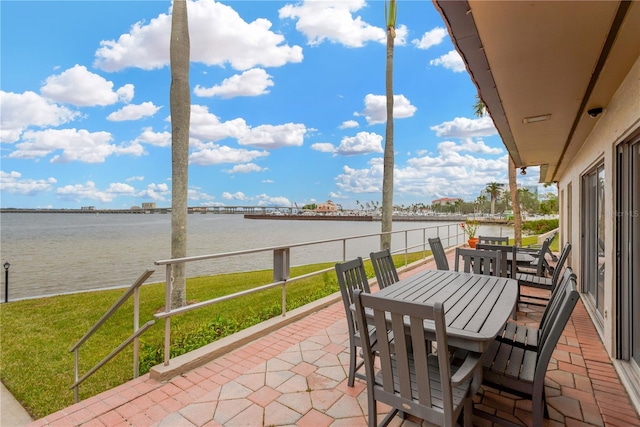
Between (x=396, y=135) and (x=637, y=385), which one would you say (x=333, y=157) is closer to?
(x=396, y=135)

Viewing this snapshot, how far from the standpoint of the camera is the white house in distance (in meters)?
1.60

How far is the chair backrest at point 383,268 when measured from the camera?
307cm

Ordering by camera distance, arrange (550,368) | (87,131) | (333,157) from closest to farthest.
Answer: (550,368)
(87,131)
(333,157)

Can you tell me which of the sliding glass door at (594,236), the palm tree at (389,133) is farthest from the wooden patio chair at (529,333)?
the palm tree at (389,133)

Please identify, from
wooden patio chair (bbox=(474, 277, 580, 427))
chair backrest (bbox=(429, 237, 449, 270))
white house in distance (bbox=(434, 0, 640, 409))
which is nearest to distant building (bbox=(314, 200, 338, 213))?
chair backrest (bbox=(429, 237, 449, 270))

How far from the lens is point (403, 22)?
963 cm

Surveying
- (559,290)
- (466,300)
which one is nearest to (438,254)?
(466,300)

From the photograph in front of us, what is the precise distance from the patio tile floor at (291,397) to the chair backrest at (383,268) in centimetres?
78

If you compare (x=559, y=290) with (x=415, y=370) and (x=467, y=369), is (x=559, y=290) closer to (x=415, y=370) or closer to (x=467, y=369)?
(x=467, y=369)

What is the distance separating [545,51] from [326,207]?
334 feet

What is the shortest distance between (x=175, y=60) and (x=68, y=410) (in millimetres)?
5310

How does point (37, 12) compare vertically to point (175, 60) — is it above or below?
above

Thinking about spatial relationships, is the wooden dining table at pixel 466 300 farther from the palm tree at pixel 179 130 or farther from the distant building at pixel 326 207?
the distant building at pixel 326 207

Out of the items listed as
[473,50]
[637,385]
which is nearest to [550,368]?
[637,385]
